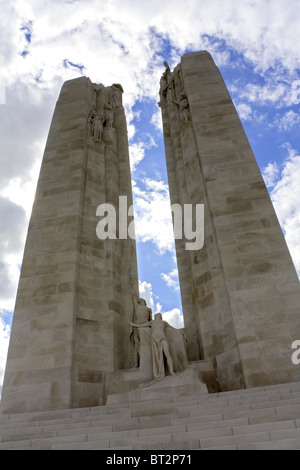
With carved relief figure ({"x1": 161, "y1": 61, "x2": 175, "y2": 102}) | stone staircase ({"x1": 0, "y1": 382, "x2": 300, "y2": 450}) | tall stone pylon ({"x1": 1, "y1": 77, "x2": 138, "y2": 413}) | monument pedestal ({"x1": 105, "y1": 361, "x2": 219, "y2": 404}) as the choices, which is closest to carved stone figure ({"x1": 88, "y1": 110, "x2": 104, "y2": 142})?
tall stone pylon ({"x1": 1, "y1": 77, "x2": 138, "y2": 413})

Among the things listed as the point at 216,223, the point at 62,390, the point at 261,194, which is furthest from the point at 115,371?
the point at 261,194

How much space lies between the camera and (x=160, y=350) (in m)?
9.00

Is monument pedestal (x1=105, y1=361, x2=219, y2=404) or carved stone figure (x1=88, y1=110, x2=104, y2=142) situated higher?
carved stone figure (x1=88, y1=110, x2=104, y2=142)

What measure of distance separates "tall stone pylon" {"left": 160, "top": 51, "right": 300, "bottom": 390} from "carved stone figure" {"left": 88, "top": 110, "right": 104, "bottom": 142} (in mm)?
3037

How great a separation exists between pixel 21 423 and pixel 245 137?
10819 mm

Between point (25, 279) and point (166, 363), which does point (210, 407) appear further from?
point (25, 279)

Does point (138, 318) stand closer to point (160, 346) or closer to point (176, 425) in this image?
point (160, 346)

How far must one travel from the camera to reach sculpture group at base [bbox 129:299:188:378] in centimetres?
887

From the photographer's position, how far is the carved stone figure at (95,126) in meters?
15.2

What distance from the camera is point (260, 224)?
35.1 ft

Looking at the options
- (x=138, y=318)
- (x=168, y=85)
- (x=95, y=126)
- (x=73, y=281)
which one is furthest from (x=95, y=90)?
(x=138, y=318)

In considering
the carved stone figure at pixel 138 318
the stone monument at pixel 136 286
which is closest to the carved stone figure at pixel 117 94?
the stone monument at pixel 136 286

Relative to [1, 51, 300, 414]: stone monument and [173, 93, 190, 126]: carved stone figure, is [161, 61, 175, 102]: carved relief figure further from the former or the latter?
[1, 51, 300, 414]: stone monument

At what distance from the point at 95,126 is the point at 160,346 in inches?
390
